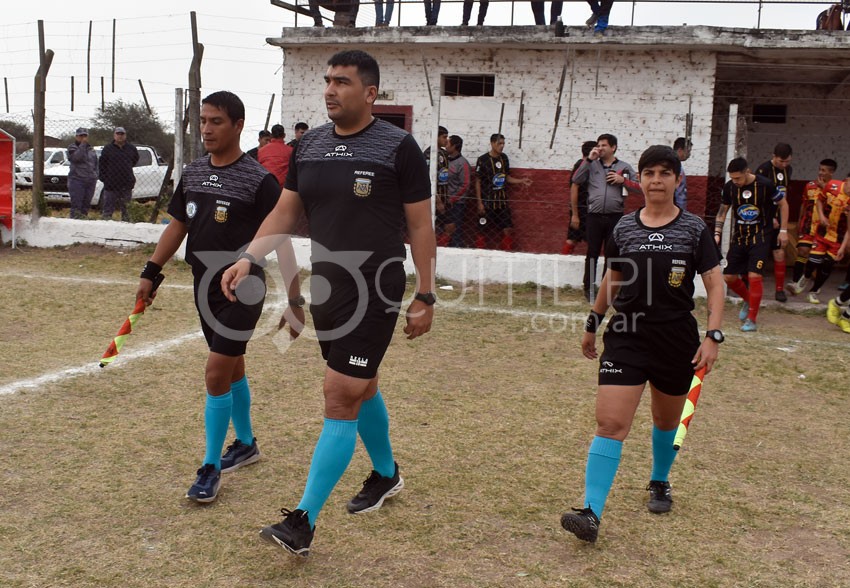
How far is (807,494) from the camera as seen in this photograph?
4438mm

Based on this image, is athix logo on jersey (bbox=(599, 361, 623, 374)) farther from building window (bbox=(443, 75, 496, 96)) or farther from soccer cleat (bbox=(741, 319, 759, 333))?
building window (bbox=(443, 75, 496, 96))

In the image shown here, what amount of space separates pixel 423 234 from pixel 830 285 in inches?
427

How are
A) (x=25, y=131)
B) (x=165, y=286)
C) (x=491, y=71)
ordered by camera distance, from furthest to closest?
(x=25, y=131), (x=491, y=71), (x=165, y=286)

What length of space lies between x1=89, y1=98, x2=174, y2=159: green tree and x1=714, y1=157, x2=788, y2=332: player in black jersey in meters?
27.6

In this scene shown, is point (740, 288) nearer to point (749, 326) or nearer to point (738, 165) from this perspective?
point (749, 326)

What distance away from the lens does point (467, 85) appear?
46.7ft

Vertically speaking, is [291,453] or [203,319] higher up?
[203,319]

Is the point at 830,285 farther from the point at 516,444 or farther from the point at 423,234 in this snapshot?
the point at 423,234

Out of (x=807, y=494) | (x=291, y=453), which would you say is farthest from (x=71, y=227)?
(x=807, y=494)

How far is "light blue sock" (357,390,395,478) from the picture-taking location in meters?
3.99

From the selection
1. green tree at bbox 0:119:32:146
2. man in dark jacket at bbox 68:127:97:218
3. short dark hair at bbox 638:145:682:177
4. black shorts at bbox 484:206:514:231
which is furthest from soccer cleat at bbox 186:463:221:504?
green tree at bbox 0:119:32:146

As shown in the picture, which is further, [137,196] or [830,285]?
[137,196]

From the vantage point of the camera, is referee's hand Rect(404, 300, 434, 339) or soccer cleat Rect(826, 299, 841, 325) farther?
soccer cleat Rect(826, 299, 841, 325)

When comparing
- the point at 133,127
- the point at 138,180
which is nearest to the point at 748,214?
the point at 138,180
